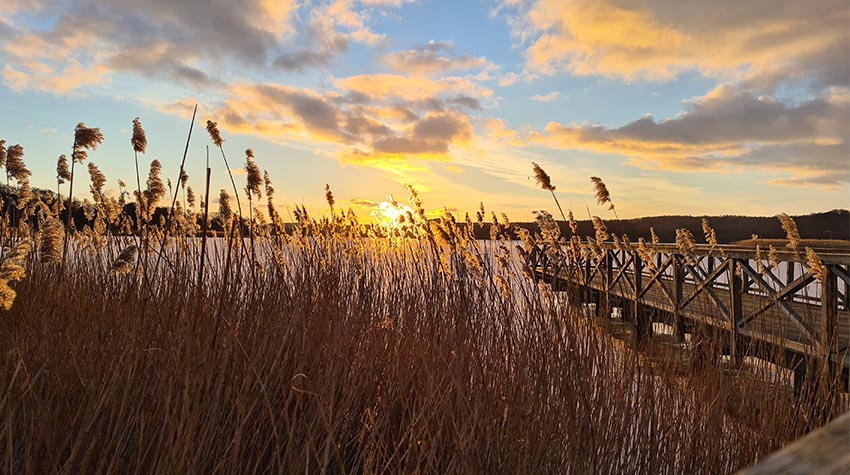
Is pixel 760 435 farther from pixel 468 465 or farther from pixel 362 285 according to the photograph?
pixel 362 285

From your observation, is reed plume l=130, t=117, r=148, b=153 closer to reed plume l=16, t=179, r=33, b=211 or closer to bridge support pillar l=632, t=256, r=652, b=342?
reed plume l=16, t=179, r=33, b=211

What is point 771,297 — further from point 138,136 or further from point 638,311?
point 138,136

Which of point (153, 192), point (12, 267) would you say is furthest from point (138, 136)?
point (12, 267)

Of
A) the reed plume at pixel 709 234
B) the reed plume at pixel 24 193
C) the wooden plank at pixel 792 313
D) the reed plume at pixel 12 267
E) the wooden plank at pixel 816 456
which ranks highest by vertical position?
the reed plume at pixel 24 193

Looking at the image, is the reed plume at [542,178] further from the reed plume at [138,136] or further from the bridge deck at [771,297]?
the reed plume at [138,136]

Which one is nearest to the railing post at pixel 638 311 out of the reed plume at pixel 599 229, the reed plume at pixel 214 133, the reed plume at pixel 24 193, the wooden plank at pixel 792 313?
the reed plume at pixel 599 229

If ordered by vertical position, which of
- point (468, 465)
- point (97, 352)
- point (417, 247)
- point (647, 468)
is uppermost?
point (417, 247)

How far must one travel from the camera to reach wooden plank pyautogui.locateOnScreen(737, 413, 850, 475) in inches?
17.5

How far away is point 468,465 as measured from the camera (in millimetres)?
2314

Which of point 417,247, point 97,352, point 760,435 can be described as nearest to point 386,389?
point 97,352

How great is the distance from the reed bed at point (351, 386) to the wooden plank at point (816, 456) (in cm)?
156

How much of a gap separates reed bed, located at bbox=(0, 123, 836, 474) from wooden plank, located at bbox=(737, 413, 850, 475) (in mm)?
1564

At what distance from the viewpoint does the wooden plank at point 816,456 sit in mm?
445

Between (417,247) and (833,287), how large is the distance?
390cm
